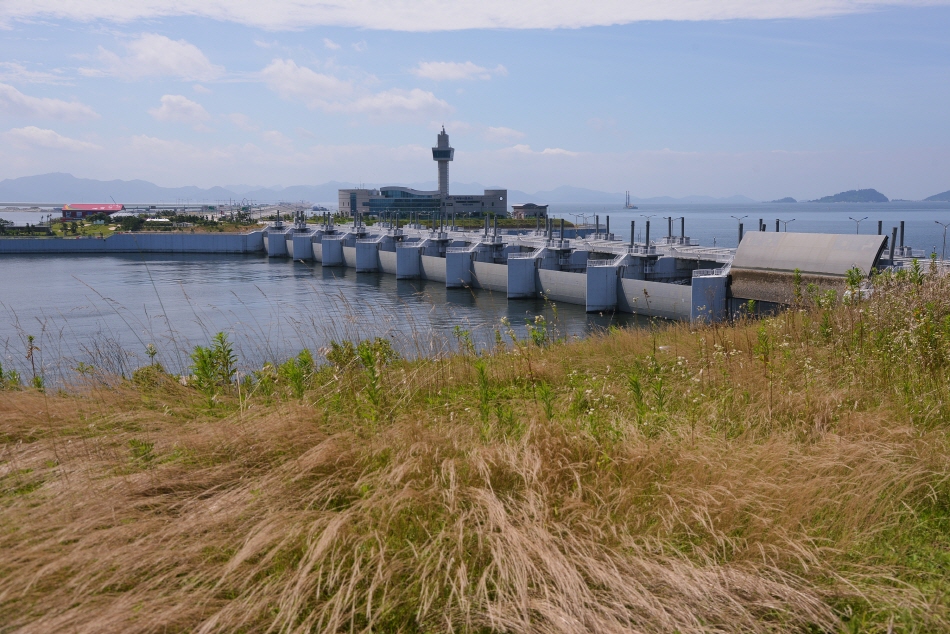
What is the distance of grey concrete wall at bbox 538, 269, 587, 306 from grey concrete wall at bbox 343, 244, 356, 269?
27268 mm

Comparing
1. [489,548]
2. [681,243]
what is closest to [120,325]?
[489,548]

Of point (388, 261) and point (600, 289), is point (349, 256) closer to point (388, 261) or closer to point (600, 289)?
point (388, 261)

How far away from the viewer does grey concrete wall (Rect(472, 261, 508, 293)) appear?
162ft

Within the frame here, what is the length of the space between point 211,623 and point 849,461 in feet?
10.8

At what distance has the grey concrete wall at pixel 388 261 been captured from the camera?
63141 mm

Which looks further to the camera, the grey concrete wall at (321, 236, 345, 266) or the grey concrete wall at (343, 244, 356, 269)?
the grey concrete wall at (321, 236, 345, 266)

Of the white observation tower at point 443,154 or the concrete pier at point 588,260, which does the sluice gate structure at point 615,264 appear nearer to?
the concrete pier at point 588,260

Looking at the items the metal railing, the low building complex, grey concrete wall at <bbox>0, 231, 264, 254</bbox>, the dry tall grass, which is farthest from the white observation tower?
the dry tall grass

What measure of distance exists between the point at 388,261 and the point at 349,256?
264 inches

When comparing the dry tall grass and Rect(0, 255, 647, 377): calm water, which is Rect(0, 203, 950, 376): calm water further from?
Result: the dry tall grass

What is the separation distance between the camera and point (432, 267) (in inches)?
2251

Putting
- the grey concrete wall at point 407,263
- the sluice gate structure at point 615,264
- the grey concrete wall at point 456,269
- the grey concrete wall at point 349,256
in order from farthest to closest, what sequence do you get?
the grey concrete wall at point 349,256 → the grey concrete wall at point 407,263 → the grey concrete wall at point 456,269 → the sluice gate structure at point 615,264

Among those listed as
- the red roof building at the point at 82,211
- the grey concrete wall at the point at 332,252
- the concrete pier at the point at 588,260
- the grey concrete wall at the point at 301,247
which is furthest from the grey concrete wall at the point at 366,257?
the red roof building at the point at 82,211

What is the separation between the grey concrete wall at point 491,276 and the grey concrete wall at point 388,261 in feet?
41.2
